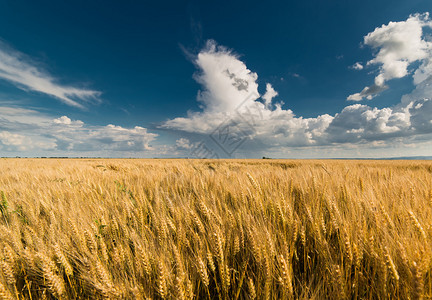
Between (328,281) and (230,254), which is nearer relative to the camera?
(328,281)

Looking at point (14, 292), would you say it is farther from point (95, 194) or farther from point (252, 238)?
point (95, 194)

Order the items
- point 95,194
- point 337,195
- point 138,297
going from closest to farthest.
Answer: point 138,297, point 337,195, point 95,194

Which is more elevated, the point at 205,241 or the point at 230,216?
the point at 230,216

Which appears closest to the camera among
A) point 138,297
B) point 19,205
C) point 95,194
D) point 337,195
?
point 138,297

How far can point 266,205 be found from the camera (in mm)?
1562

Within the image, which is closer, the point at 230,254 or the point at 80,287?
the point at 80,287

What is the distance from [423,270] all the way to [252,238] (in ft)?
2.19

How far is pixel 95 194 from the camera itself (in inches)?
93.7

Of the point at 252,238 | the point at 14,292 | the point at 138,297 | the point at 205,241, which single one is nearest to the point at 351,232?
the point at 252,238

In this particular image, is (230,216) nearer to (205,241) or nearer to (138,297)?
(205,241)

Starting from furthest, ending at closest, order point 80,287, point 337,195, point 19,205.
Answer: point 19,205 < point 337,195 < point 80,287

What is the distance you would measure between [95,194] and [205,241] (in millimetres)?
1957

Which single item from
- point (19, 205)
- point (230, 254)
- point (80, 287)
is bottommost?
point (80, 287)

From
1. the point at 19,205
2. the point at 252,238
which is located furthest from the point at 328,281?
the point at 19,205
